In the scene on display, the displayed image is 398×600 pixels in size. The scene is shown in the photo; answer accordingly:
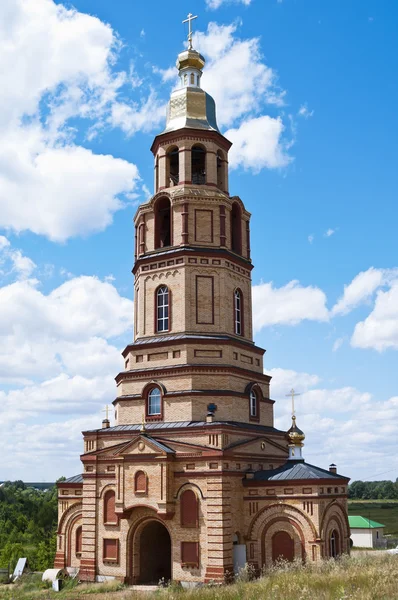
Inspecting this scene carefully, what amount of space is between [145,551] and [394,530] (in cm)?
4537

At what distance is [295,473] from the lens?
86.8 feet

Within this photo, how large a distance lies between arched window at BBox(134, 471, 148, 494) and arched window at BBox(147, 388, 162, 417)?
9.73ft

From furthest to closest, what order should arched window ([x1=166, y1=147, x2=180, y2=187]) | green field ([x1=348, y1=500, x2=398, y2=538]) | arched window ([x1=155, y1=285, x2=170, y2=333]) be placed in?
green field ([x1=348, y1=500, x2=398, y2=538]) → arched window ([x1=166, y1=147, x2=180, y2=187]) → arched window ([x1=155, y1=285, x2=170, y2=333])

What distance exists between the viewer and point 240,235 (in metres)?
32.6

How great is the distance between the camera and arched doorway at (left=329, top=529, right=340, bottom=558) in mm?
26273

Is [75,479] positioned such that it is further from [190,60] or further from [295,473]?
[190,60]

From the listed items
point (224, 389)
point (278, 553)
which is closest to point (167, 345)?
point (224, 389)

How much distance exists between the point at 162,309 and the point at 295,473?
952 cm

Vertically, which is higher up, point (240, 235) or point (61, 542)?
point (240, 235)

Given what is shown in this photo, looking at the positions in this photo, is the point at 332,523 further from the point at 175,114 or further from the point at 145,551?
the point at 175,114

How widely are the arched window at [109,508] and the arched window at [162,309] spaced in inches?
296

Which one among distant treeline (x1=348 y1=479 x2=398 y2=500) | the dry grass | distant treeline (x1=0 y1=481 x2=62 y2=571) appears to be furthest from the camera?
distant treeline (x1=348 y1=479 x2=398 y2=500)

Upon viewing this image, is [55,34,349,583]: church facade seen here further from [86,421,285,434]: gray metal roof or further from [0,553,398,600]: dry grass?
[0,553,398,600]: dry grass

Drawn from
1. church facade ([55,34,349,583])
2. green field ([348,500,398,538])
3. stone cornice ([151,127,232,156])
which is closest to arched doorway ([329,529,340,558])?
church facade ([55,34,349,583])
